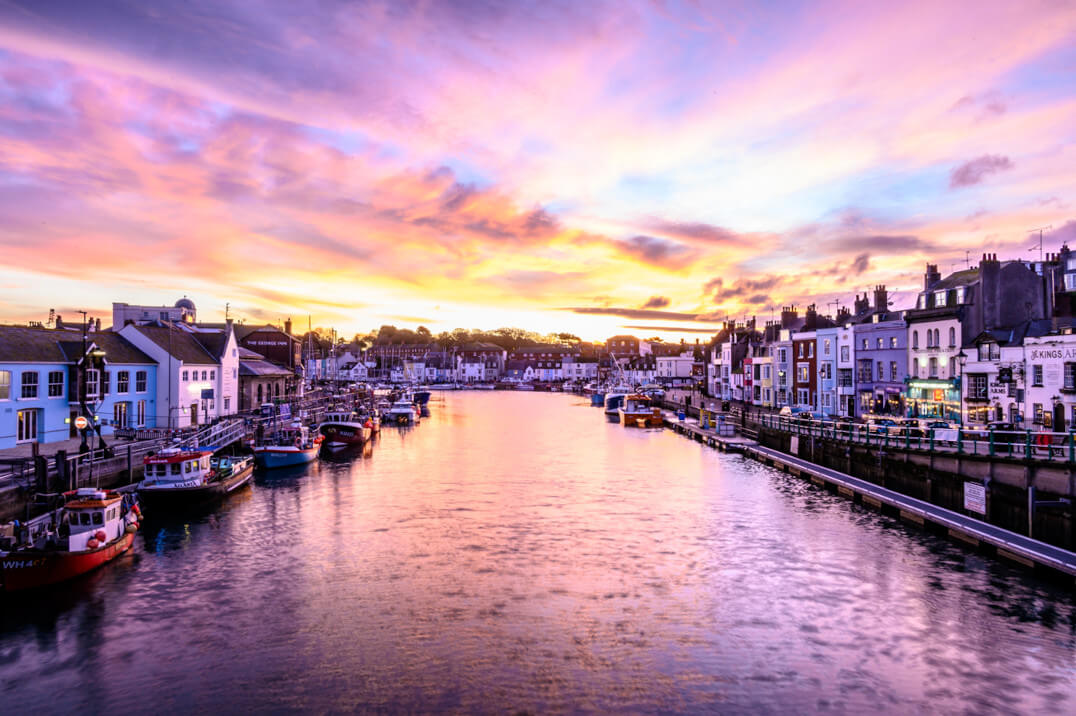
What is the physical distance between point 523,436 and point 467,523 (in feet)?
156

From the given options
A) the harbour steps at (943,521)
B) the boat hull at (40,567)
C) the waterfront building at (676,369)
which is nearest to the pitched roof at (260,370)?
the boat hull at (40,567)

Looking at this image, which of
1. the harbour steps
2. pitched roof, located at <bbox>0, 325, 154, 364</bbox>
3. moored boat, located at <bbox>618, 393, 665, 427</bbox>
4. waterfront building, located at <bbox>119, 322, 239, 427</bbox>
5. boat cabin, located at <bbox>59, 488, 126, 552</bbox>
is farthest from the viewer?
moored boat, located at <bbox>618, 393, 665, 427</bbox>

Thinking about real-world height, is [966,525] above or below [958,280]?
below

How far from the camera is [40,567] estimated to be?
23.5 m

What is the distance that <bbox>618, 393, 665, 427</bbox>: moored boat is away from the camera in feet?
327

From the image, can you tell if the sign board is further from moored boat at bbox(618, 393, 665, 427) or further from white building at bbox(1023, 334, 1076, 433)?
moored boat at bbox(618, 393, 665, 427)

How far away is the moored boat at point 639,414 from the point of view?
99569 mm

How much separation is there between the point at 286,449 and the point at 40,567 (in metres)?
32.2

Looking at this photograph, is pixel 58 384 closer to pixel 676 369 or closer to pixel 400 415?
pixel 400 415

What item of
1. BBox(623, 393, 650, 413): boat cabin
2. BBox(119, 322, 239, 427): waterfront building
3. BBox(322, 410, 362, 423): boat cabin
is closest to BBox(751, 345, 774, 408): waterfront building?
BBox(623, 393, 650, 413): boat cabin

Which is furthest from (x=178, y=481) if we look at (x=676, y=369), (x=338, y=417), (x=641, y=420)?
(x=676, y=369)

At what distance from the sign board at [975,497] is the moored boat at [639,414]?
68.4 meters

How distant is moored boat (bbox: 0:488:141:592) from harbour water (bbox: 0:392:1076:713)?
2.56 feet

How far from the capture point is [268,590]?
2492cm
